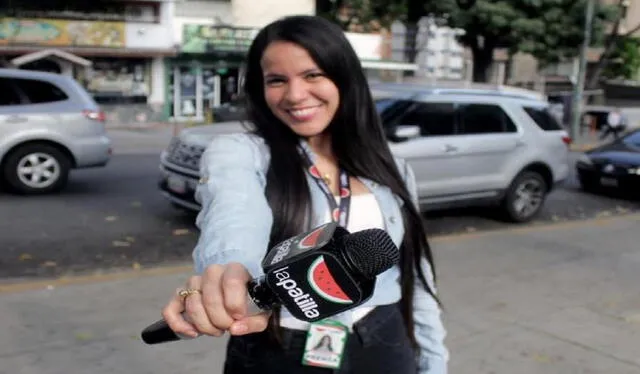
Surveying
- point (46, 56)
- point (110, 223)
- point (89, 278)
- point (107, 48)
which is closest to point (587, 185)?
point (110, 223)

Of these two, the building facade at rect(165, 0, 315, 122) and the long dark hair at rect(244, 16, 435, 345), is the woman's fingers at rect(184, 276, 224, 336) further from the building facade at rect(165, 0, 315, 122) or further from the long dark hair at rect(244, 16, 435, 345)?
the building facade at rect(165, 0, 315, 122)

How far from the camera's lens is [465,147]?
798cm

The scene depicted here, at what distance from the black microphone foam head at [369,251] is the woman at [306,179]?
39cm

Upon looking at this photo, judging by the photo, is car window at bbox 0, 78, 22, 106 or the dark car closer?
car window at bbox 0, 78, 22, 106

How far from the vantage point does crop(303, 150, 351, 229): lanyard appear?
65.5 inches

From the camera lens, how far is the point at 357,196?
1741mm

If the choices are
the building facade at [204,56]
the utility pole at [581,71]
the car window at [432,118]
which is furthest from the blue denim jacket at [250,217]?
the building facade at [204,56]

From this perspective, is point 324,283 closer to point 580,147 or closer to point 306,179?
point 306,179

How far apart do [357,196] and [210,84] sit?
82.8 feet

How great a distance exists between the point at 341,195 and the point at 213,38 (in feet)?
78.8

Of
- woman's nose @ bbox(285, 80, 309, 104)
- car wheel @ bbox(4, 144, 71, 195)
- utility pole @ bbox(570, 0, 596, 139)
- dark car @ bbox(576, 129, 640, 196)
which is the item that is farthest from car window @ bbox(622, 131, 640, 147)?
woman's nose @ bbox(285, 80, 309, 104)

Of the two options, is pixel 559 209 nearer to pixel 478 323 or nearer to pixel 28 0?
pixel 478 323

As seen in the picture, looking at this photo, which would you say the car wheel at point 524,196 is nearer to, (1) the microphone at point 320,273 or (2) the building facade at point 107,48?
(1) the microphone at point 320,273

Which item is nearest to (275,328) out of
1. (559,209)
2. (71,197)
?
(71,197)
